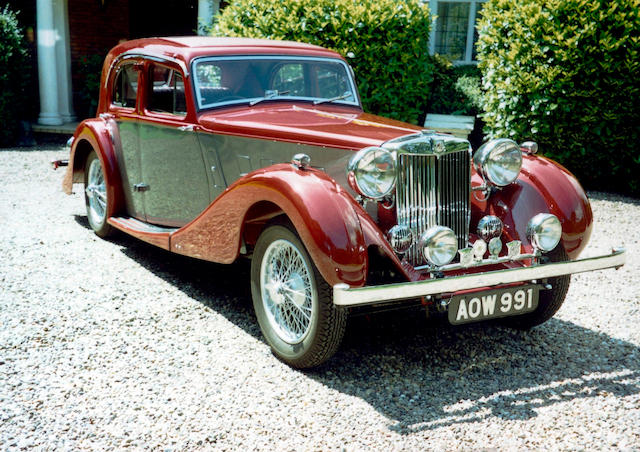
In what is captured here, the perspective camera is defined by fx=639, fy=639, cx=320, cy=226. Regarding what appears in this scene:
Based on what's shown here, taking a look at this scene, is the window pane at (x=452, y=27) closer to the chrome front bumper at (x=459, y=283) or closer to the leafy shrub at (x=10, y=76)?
the leafy shrub at (x=10, y=76)

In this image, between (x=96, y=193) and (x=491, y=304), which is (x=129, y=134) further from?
(x=491, y=304)

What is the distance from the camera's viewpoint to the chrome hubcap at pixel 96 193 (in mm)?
5492

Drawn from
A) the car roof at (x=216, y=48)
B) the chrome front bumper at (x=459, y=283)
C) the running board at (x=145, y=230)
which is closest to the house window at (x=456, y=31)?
the car roof at (x=216, y=48)

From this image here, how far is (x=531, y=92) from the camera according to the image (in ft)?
23.7

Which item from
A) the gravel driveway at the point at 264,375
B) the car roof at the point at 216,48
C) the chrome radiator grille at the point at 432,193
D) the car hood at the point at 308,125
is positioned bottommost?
the gravel driveway at the point at 264,375

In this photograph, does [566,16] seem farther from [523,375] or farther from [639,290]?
[523,375]

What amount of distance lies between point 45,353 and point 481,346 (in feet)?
7.71

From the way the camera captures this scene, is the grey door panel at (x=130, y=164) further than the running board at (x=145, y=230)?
Yes

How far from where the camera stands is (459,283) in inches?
115

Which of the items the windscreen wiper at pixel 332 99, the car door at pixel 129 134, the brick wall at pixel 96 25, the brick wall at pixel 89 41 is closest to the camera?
the windscreen wiper at pixel 332 99

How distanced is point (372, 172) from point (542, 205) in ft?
3.41

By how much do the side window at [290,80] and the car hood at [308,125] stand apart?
16cm

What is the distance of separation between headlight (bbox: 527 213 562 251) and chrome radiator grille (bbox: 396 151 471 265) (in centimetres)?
36

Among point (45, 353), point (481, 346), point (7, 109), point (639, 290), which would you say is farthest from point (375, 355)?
point (7, 109)
